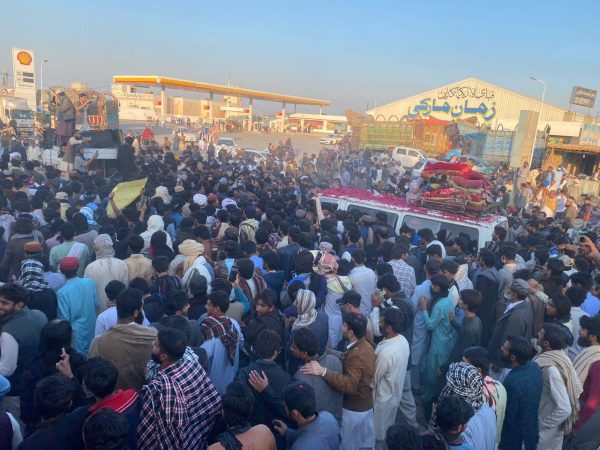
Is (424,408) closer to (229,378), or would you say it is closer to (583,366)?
(583,366)

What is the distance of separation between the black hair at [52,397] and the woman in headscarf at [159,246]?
3219 millimetres

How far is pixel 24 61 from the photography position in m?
28.1

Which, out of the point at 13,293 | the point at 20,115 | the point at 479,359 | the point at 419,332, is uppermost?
the point at 20,115

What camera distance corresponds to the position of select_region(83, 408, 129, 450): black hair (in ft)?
7.20

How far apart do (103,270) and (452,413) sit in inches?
146

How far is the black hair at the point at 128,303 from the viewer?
343 centimetres

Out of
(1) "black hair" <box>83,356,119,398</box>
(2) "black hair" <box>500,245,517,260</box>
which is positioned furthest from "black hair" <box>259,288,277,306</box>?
(2) "black hair" <box>500,245,517,260</box>

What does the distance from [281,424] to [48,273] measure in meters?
3.07

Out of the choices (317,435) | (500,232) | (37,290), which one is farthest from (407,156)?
(317,435)

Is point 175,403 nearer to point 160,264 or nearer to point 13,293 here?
point 13,293

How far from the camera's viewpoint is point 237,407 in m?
2.54

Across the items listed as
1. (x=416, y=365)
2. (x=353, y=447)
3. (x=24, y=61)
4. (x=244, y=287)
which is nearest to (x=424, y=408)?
(x=416, y=365)

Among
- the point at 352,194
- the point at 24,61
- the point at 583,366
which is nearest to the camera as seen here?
the point at 583,366

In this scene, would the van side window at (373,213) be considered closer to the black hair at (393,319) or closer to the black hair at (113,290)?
the black hair at (393,319)
